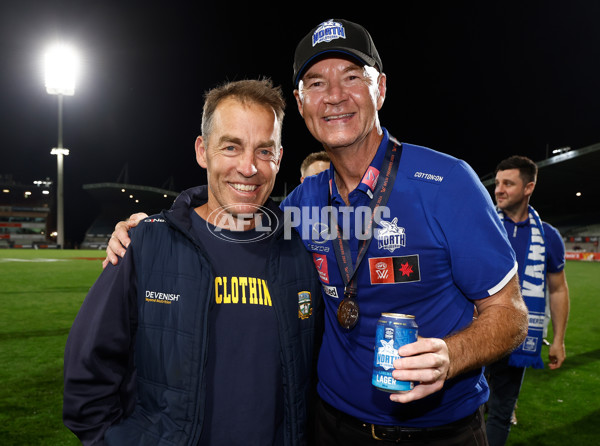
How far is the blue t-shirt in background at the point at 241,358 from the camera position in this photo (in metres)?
1.65

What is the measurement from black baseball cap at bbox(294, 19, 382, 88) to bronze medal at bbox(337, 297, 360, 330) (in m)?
1.20

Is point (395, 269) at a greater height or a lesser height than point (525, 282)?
greater

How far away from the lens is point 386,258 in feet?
6.17

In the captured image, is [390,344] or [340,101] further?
[340,101]

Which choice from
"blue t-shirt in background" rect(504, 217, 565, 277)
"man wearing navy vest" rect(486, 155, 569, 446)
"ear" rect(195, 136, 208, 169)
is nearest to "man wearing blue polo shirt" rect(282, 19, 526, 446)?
"ear" rect(195, 136, 208, 169)

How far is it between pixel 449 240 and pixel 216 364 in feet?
3.67

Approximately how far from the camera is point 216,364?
5.57ft

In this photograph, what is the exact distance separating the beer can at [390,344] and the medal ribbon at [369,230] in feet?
1.77

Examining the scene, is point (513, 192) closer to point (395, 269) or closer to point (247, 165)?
point (395, 269)

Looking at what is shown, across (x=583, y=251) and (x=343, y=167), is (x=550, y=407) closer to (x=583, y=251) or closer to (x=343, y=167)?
(x=343, y=167)

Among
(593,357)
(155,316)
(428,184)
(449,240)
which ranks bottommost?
(593,357)

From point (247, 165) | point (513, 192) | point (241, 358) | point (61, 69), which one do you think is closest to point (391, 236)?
point (247, 165)

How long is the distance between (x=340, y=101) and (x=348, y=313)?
1053 mm

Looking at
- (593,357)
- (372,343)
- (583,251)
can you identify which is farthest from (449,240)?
(583,251)
